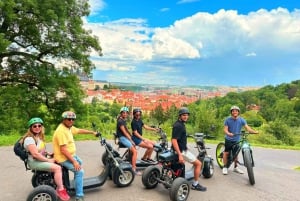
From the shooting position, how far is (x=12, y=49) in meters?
17.8

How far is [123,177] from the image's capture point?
6656mm

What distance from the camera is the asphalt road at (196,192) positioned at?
243 inches

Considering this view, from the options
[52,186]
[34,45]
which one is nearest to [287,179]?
[52,186]

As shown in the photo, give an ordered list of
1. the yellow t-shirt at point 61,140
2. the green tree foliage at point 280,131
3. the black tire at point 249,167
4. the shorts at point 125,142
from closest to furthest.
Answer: the yellow t-shirt at point 61,140 → the black tire at point 249,167 → the shorts at point 125,142 → the green tree foliage at point 280,131

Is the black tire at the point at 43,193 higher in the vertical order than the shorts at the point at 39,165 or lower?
lower

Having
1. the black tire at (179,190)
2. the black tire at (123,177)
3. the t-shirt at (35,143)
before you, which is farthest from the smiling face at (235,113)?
the t-shirt at (35,143)

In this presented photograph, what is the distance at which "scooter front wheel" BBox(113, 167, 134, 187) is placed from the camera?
6566 mm

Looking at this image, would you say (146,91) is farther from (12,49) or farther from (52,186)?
(52,186)

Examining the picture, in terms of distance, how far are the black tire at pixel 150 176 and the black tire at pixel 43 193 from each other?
1896 millimetres

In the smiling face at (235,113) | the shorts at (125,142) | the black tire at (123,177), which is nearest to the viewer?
the black tire at (123,177)

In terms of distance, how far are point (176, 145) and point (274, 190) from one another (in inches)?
106

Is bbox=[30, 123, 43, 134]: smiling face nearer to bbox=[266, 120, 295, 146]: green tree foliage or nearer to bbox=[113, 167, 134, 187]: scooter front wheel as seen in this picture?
bbox=[113, 167, 134, 187]: scooter front wheel

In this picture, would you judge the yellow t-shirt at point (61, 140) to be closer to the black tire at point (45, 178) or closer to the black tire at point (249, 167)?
the black tire at point (45, 178)

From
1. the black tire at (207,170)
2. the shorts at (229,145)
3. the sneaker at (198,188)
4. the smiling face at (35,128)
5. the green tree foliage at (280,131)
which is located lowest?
the green tree foliage at (280,131)
